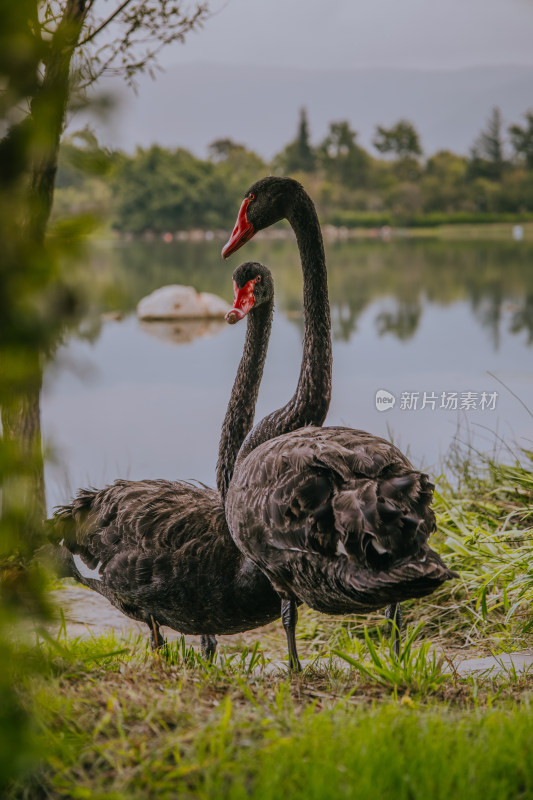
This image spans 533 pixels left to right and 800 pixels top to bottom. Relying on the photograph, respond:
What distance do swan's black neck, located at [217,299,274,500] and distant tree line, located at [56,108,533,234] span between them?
6494 millimetres

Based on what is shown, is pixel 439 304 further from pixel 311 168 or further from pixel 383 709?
pixel 383 709

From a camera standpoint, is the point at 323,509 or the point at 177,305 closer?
the point at 323,509

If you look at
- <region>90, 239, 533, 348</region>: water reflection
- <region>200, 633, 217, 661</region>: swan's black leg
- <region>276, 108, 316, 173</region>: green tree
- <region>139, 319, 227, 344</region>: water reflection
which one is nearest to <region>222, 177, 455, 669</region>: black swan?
<region>200, 633, 217, 661</region>: swan's black leg

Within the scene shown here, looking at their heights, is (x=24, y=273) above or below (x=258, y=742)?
above

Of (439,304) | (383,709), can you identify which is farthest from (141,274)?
(383,709)

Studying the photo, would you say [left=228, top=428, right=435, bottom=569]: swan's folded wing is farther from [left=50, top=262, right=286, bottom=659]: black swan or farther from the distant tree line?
the distant tree line

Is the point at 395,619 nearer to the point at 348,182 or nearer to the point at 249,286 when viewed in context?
the point at 249,286

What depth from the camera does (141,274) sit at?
1018cm

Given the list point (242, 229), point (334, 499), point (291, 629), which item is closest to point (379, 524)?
point (334, 499)

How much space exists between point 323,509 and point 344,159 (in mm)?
9061

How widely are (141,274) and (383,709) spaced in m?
8.84

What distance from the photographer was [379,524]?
5.97 ft

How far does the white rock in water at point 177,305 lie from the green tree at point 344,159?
293 centimetres

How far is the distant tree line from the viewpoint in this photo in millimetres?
9414
